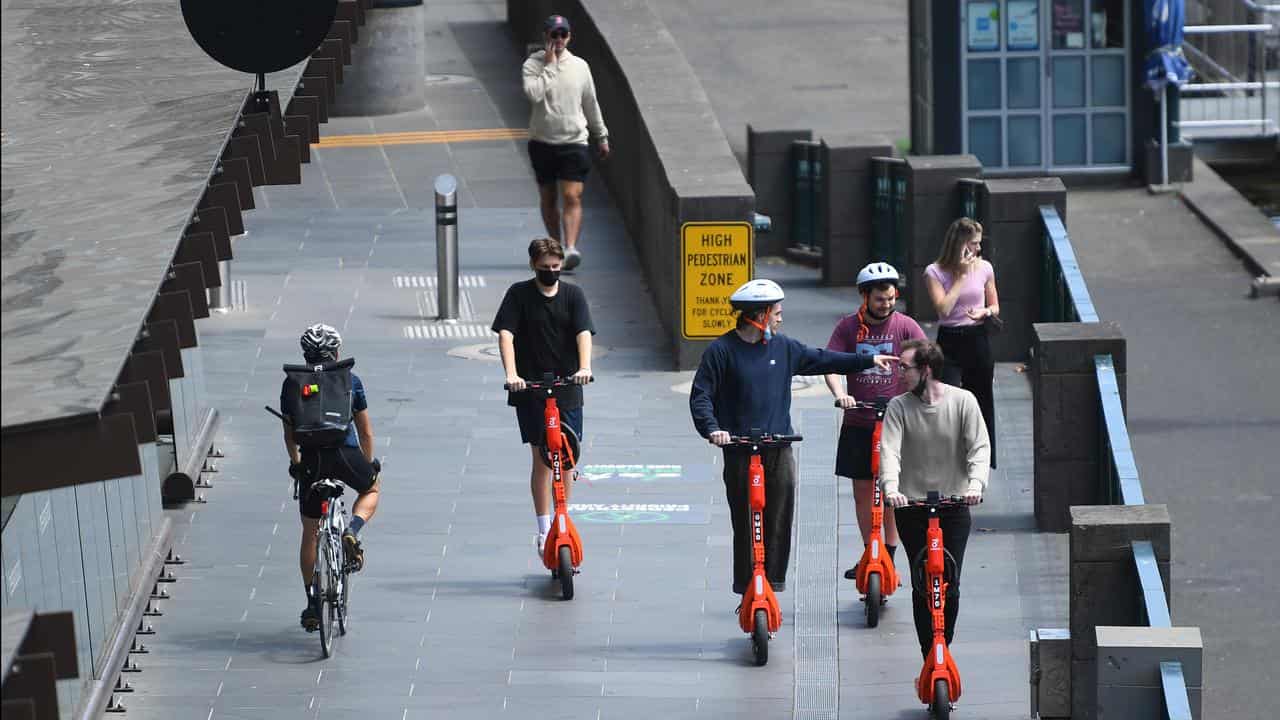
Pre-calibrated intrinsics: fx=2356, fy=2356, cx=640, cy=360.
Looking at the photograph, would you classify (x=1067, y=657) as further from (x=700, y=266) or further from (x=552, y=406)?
(x=700, y=266)

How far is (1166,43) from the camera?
77.5 ft

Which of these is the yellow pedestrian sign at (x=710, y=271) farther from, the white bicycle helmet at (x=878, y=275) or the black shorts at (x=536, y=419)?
the white bicycle helmet at (x=878, y=275)

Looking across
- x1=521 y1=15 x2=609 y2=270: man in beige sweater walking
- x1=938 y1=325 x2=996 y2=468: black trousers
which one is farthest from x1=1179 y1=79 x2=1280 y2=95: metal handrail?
x1=938 y1=325 x2=996 y2=468: black trousers

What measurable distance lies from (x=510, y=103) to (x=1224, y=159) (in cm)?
830

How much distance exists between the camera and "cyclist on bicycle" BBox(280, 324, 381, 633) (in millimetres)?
11109

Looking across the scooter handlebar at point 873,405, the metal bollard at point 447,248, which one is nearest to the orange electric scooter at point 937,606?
the scooter handlebar at point 873,405

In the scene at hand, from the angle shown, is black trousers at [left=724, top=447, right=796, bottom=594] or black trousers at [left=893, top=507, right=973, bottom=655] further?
black trousers at [left=724, top=447, right=796, bottom=594]

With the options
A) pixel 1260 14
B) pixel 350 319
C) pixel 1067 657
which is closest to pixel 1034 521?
pixel 1067 657

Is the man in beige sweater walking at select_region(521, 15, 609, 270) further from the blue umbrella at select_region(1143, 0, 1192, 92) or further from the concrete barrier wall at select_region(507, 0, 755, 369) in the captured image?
the blue umbrella at select_region(1143, 0, 1192, 92)

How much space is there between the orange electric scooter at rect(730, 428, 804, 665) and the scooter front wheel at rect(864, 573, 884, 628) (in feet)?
2.20

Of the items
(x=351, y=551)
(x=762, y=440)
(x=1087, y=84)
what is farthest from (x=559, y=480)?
(x=1087, y=84)

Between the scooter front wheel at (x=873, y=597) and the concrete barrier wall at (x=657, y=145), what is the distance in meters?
5.42

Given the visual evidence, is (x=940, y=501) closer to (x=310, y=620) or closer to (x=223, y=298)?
(x=310, y=620)

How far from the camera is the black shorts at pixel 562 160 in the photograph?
19203mm
